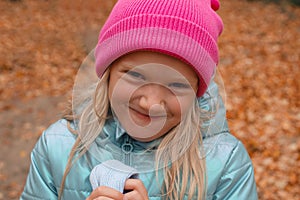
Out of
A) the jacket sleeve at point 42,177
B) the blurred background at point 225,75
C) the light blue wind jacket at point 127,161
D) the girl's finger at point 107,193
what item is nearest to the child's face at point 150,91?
the light blue wind jacket at point 127,161

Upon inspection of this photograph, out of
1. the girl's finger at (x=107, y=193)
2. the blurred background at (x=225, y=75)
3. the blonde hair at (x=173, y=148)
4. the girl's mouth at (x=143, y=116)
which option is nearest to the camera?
the girl's finger at (x=107, y=193)

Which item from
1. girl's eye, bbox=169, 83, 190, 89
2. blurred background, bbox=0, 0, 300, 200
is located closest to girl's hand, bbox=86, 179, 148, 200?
girl's eye, bbox=169, 83, 190, 89

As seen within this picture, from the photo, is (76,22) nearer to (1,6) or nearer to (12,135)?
(1,6)

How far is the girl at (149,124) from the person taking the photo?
1.42 meters

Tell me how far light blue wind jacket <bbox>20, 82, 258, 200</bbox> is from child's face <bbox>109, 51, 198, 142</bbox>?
0.36 ft

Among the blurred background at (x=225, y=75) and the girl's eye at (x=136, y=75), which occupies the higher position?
the girl's eye at (x=136, y=75)

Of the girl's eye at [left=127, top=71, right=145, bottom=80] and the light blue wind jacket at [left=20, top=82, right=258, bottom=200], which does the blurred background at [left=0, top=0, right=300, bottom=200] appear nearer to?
the light blue wind jacket at [left=20, top=82, right=258, bottom=200]

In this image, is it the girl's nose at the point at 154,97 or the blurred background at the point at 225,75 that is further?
the blurred background at the point at 225,75

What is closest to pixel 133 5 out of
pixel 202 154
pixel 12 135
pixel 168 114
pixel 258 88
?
pixel 168 114

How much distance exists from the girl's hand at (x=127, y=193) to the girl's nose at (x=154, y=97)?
0.24 metres

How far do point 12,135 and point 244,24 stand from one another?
577 centimetres

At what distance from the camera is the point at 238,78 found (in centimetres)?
620

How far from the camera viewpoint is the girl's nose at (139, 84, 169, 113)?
1.38 metres

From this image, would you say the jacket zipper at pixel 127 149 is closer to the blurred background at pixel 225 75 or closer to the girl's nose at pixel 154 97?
the girl's nose at pixel 154 97
